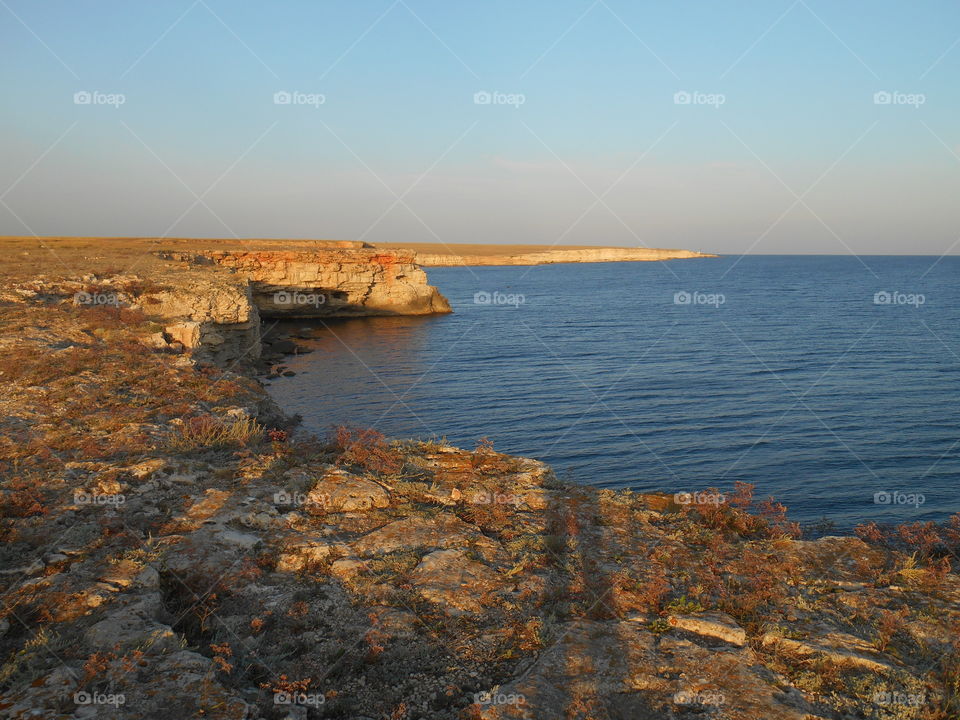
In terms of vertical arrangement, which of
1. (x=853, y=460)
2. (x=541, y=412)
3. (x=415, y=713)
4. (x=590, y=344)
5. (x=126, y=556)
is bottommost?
(x=415, y=713)

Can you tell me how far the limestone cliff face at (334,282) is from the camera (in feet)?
164

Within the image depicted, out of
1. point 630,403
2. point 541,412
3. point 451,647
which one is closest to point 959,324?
point 630,403

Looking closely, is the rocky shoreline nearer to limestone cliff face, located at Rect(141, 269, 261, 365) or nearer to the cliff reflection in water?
limestone cliff face, located at Rect(141, 269, 261, 365)

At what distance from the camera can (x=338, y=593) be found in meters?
7.11

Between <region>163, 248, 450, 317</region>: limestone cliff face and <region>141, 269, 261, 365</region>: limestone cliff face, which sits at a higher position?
<region>163, 248, 450, 317</region>: limestone cliff face

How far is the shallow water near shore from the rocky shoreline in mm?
7253

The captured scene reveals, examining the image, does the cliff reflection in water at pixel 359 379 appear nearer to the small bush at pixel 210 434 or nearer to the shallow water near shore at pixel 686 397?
the shallow water near shore at pixel 686 397

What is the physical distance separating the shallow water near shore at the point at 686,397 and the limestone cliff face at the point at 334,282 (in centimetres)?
318

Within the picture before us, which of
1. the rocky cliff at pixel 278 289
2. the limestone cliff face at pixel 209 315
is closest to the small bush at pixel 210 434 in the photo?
the limestone cliff face at pixel 209 315

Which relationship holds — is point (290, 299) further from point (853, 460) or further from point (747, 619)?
point (747, 619)

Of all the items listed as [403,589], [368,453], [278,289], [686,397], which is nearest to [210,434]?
[368,453]

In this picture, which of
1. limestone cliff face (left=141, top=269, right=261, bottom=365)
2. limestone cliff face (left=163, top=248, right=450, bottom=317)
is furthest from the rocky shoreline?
limestone cliff face (left=163, top=248, right=450, bottom=317)

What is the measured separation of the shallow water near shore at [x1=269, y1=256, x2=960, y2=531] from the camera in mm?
17641

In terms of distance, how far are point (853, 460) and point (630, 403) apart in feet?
29.1
